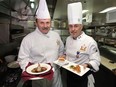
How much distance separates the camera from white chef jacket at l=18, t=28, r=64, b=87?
1831 millimetres

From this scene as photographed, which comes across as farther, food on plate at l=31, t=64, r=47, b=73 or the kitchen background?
the kitchen background

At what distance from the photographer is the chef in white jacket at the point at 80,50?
5.82 feet

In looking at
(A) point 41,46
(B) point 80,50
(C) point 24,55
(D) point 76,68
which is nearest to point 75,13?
(B) point 80,50

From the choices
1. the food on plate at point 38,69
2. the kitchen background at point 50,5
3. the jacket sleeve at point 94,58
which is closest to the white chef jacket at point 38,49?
the food on plate at point 38,69

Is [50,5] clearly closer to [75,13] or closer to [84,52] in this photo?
[75,13]

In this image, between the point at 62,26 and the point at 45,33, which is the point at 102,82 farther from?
the point at 62,26

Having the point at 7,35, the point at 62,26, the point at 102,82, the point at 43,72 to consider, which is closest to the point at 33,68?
the point at 43,72

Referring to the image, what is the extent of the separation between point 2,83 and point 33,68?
1.44 ft

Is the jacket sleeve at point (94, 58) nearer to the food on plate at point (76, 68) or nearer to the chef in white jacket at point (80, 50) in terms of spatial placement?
the chef in white jacket at point (80, 50)

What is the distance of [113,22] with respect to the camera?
11.2 feet

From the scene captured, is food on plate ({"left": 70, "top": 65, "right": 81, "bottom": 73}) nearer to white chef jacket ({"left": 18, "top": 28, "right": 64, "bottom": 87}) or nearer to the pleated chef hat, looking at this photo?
white chef jacket ({"left": 18, "top": 28, "right": 64, "bottom": 87})

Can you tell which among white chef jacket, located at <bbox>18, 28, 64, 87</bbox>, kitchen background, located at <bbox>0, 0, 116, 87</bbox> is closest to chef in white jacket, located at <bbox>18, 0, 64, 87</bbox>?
white chef jacket, located at <bbox>18, 28, 64, 87</bbox>

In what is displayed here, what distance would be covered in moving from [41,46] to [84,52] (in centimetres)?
55

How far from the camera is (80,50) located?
185 centimetres
